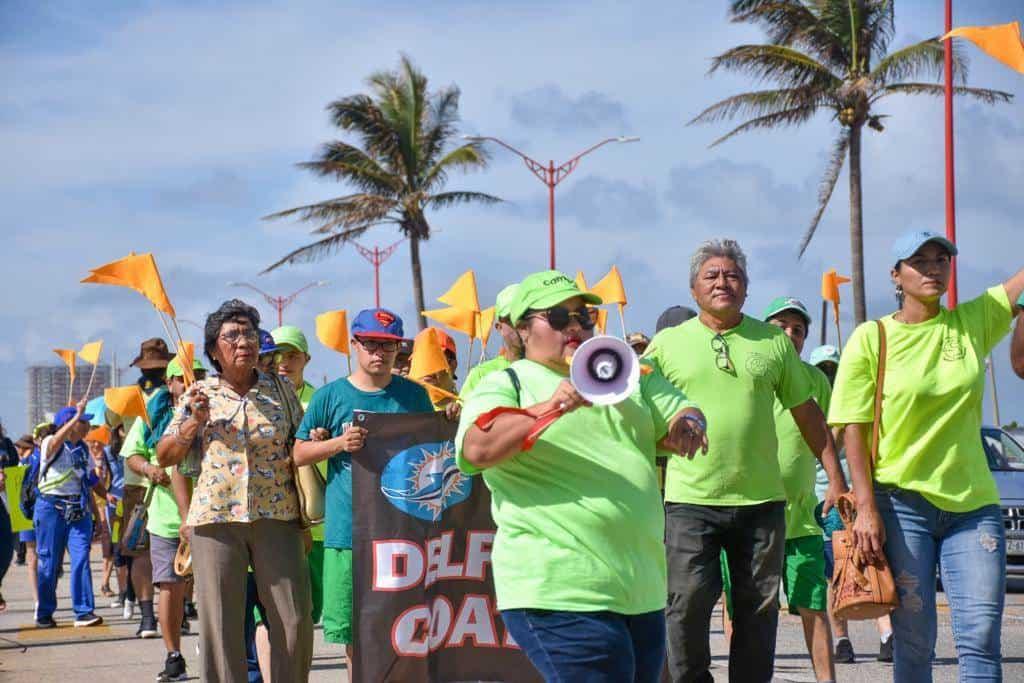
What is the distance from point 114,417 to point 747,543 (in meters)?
9.37

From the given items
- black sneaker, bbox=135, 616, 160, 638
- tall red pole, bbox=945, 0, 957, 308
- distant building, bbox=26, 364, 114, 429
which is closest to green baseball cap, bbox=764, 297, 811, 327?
black sneaker, bbox=135, 616, 160, 638

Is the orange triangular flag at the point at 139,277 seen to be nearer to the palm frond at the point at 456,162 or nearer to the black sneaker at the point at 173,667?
the black sneaker at the point at 173,667

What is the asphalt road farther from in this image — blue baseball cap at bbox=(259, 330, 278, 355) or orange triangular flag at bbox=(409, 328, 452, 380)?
blue baseball cap at bbox=(259, 330, 278, 355)

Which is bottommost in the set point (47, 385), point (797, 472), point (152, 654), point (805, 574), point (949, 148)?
point (152, 654)

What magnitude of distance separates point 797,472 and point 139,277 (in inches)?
141

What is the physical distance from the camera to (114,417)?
14.5 meters

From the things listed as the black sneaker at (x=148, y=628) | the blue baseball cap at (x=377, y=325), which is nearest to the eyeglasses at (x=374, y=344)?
the blue baseball cap at (x=377, y=325)

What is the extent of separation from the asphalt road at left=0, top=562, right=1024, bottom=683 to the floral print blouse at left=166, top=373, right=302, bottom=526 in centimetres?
253

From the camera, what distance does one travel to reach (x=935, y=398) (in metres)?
5.75

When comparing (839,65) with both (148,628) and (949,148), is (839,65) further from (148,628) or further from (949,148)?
(148,628)

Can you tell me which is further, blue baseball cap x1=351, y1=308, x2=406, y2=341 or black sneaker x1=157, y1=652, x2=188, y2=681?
black sneaker x1=157, y1=652, x2=188, y2=681

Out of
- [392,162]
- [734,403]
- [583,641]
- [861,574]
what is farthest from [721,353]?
[392,162]

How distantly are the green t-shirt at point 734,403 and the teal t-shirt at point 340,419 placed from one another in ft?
5.54

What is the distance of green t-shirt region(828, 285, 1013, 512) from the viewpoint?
5.73 metres
